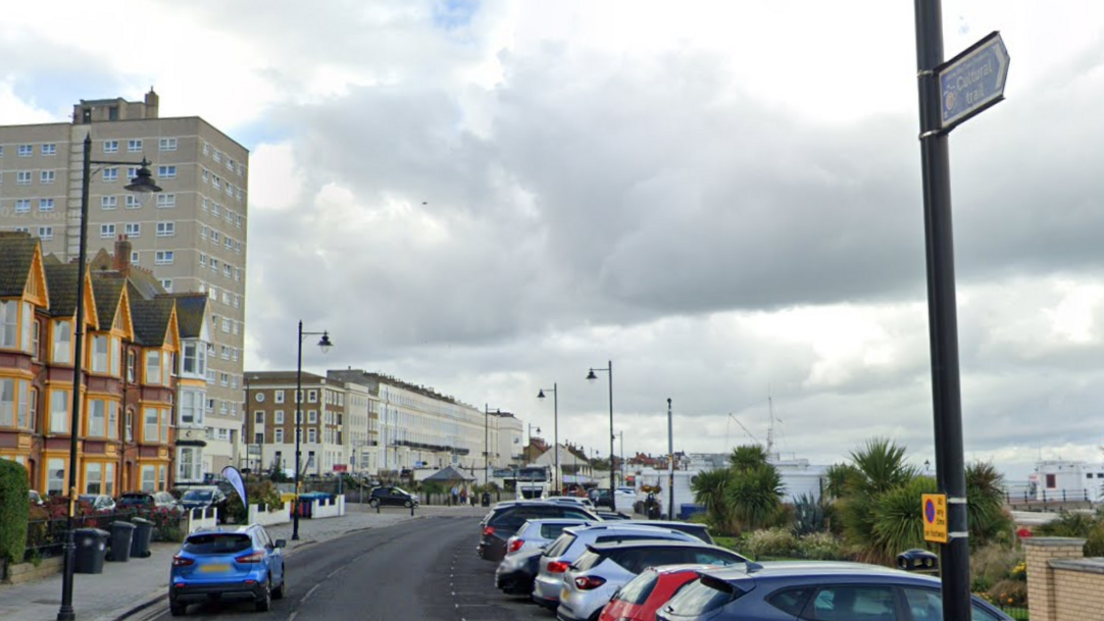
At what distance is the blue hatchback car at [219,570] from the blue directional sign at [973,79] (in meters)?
17.6

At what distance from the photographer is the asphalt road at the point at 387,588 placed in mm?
21375

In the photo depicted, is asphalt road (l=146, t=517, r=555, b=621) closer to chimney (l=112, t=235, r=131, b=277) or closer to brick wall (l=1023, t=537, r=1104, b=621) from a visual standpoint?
brick wall (l=1023, t=537, r=1104, b=621)

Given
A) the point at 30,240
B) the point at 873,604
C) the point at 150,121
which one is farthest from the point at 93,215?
the point at 873,604

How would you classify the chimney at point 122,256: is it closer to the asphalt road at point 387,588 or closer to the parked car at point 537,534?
the asphalt road at point 387,588

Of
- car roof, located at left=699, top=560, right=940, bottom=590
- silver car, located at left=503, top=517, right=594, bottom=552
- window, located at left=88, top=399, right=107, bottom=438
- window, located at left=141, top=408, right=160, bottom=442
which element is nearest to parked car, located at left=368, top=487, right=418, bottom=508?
window, located at left=141, top=408, right=160, bottom=442

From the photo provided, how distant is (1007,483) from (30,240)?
38616 millimetres

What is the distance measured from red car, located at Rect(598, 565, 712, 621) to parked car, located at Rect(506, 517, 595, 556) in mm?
11402

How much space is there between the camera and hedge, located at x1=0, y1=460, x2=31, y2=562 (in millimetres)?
24375

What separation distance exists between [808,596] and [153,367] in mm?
55169

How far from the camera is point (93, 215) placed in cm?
10356

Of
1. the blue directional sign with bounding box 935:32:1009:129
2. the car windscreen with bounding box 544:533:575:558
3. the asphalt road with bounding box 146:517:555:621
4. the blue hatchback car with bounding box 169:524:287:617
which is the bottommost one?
the asphalt road with bounding box 146:517:555:621

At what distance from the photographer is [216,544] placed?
21453 millimetres

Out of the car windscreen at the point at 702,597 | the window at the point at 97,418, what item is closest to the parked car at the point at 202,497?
the window at the point at 97,418

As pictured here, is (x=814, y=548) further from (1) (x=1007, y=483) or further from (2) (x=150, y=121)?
(2) (x=150, y=121)
